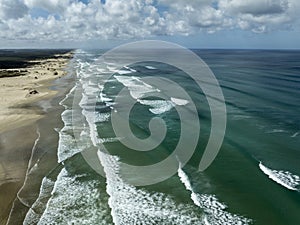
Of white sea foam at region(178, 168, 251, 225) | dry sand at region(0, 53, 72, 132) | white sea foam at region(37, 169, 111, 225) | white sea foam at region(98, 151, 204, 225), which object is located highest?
white sea foam at region(178, 168, 251, 225)

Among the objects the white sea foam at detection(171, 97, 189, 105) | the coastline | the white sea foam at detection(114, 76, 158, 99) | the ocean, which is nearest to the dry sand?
the coastline

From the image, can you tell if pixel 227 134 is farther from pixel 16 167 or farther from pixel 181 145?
pixel 16 167

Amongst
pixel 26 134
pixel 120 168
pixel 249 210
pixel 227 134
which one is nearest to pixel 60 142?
pixel 26 134

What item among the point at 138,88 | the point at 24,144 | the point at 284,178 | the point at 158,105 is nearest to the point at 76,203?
the point at 24,144

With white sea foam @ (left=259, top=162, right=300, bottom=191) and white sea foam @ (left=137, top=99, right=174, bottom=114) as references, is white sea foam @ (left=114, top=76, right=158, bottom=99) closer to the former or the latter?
white sea foam @ (left=137, top=99, right=174, bottom=114)

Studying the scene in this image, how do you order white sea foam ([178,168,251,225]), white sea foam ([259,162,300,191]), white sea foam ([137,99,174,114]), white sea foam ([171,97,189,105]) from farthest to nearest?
white sea foam ([171,97,189,105])
white sea foam ([137,99,174,114])
white sea foam ([259,162,300,191])
white sea foam ([178,168,251,225])

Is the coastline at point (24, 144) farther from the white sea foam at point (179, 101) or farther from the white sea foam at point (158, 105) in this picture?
the white sea foam at point (179, 101)
